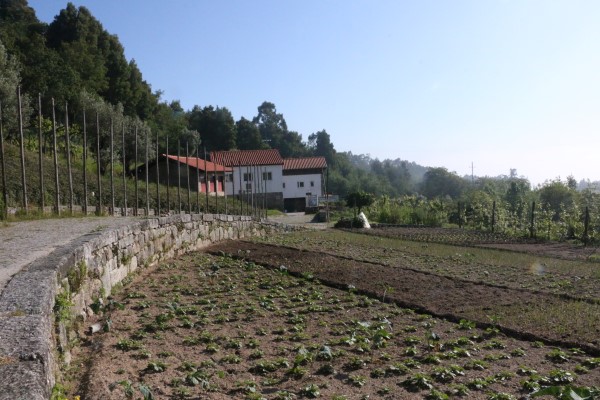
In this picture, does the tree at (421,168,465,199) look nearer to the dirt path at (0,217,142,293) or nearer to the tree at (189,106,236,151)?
the tree at (189,106,236,151)

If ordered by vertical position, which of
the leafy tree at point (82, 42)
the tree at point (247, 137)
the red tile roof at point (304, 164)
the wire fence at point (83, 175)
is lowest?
the wire fence at point (83, 175)

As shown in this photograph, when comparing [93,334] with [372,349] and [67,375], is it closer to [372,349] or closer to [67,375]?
[67,375]

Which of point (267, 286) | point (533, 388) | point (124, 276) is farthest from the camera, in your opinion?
point (267, 286)

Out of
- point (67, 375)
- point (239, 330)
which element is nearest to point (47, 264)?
point (67, 375)

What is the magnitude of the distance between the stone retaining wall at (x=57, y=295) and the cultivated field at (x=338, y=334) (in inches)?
13.2

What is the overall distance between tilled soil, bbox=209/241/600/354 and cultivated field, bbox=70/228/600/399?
0.03 meters

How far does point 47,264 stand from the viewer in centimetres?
573

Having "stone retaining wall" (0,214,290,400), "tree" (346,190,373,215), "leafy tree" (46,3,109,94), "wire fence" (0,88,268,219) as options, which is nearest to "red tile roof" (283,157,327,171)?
"wire fence" (0,88,268,219)

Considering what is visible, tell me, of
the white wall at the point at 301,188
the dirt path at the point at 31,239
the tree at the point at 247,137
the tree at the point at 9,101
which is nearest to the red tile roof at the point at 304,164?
the white wall at the point at 301,188

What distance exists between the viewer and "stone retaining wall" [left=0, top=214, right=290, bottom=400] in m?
3.25

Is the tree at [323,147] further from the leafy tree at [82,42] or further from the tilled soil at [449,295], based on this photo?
the tilled soil at [449,295]

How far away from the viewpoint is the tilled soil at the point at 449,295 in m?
7.31

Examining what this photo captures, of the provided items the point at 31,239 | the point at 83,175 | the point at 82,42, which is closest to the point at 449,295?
the point at 31,239

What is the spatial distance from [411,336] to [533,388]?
1.92 meters
